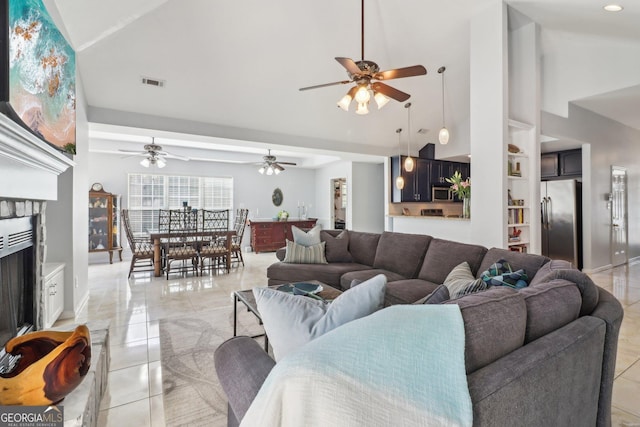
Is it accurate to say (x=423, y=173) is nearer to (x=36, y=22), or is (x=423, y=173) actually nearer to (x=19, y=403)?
(x=36, y=22)

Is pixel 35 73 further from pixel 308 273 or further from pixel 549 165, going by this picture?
pixel 549 165

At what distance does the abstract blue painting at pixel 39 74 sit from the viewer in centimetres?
157

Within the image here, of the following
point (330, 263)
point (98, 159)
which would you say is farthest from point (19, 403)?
point (98, 159)

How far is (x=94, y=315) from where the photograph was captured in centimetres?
332

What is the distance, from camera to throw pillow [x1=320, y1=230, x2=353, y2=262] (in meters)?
4.07

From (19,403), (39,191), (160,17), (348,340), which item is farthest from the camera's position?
(160,17)

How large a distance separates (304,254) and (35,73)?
9.49ft

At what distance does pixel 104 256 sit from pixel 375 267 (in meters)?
5.89

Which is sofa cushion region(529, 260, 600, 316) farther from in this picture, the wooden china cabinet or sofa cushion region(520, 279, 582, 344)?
the wooden china cabinet

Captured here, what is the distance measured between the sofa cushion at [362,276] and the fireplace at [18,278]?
8.46 ft

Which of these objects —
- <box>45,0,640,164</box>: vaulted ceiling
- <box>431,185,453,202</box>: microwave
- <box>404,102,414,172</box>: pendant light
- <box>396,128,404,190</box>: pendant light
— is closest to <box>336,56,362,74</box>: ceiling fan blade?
<box>45,0,640,164</box>: vaulted ceiling

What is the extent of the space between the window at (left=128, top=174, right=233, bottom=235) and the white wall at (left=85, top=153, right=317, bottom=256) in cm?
15

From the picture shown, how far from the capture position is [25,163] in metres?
1.71

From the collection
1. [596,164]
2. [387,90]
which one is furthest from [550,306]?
[596,164]
